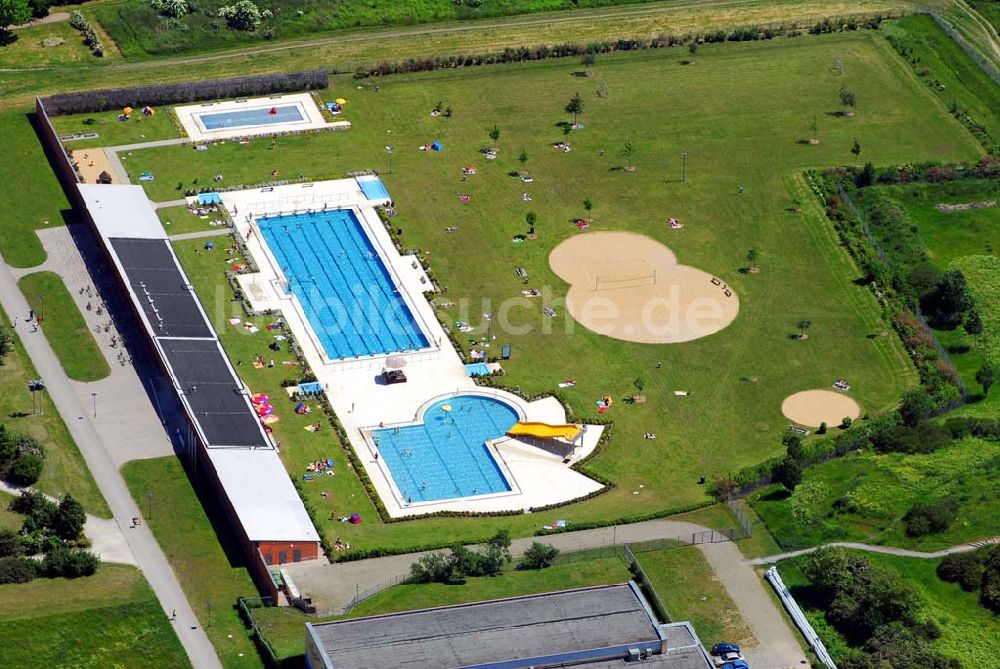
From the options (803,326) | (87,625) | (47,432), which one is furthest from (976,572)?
(47,432)

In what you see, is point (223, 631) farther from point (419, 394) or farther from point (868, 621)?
point (868, 621)

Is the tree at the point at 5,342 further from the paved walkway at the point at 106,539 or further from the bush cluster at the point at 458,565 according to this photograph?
the bush cluster at the point at 458,565

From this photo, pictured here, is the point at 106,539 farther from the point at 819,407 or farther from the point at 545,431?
the point at 819,407

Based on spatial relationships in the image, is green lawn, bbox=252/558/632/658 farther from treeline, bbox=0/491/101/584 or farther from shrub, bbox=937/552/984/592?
shrub, bbox=937/552/984/592

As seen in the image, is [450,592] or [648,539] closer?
[450,592]

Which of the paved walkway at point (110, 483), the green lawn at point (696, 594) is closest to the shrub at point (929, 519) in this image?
the green lawn at point (696, 594)

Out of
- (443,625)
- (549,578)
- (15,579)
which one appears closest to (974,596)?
(549,578)
